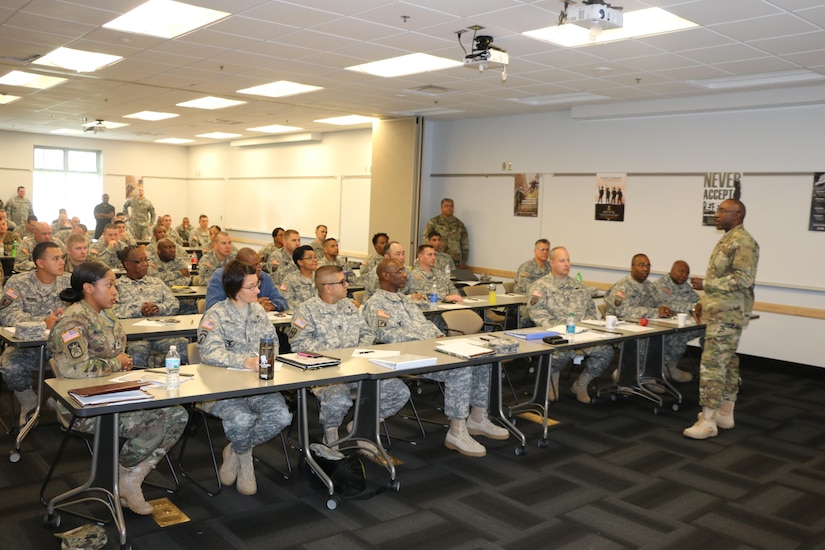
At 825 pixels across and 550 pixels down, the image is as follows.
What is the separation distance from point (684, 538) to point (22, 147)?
59.8 ft

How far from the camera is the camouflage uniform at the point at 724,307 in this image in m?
5.43

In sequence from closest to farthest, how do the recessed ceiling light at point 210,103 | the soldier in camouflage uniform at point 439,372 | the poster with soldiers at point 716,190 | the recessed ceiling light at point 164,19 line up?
the soldier in camouflage uniform at point 439,372 < the recessed ceiling light at point 164,19 < the poster with soldiers at point 716,190 < the recessed ceiling light at point 210,103

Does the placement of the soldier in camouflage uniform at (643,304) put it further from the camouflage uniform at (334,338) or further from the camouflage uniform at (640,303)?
the camouflage uniform at (334,338)

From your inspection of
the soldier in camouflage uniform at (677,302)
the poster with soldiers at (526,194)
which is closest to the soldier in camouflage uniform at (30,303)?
the soldier in camouflage uniform at (677,302)

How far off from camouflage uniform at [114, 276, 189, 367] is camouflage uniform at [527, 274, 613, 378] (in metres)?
3.08

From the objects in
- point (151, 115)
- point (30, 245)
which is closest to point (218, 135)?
point (151, 115)

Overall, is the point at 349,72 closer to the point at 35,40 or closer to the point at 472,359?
the point at 35,40

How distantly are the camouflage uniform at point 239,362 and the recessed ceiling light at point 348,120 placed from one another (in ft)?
26.7

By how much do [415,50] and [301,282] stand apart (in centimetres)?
256

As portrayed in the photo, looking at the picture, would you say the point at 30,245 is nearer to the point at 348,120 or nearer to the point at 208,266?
the point at 208,266

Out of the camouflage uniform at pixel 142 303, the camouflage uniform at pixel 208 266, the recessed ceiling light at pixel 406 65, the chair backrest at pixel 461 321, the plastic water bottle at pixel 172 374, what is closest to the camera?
the plastic water bottle at pixel 172 374

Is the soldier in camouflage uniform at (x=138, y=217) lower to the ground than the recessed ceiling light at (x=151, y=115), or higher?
lower

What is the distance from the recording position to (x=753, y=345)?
834 centimetres

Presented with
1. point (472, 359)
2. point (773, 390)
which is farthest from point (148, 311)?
point (773, 390)
